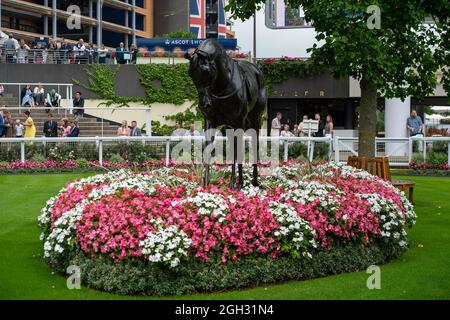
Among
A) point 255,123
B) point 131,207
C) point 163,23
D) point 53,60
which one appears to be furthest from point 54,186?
point 163,23

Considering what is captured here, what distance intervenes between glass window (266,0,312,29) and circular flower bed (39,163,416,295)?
25.2 ft

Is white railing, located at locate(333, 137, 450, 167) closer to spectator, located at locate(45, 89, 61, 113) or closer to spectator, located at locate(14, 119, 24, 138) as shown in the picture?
spectator, located at locate(14, 119, 24, 138)

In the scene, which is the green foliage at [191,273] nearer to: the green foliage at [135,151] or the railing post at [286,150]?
the railing post at [286,150]

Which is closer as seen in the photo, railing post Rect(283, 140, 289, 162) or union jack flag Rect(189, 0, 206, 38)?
railing post Rect(283, 140, 289, 162)

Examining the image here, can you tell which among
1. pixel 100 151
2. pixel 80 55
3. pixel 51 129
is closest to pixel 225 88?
pixel 100 151

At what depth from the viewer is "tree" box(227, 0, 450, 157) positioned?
36.7ft

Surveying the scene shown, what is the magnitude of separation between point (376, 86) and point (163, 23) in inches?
2347

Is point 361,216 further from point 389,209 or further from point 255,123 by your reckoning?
point 255,123

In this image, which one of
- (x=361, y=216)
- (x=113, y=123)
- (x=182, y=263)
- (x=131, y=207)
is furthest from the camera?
(x=113, y=123)

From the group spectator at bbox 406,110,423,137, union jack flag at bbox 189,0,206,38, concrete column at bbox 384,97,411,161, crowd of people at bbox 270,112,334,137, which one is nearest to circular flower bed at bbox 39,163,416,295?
crowd of people at bbox 270,112,334,137

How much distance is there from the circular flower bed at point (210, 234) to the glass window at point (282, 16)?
7669 mm

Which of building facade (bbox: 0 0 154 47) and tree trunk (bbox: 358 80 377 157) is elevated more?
building facade (bbox: 0 0 154 47)

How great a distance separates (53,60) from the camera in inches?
1248

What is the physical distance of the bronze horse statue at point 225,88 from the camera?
736 centimetres
